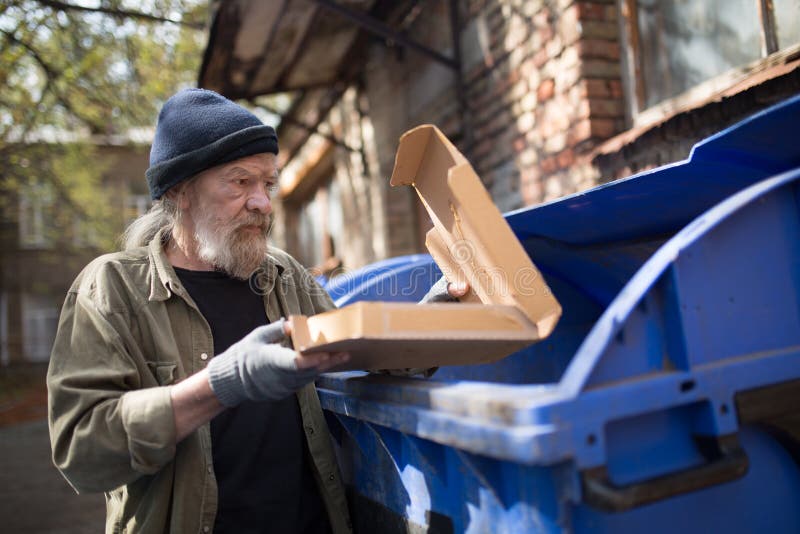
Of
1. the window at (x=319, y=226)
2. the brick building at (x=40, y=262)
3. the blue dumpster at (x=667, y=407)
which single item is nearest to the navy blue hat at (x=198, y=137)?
the blue dumpster at (x=667, y=407)

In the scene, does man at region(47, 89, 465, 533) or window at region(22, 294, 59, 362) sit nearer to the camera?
man at region(47, 89, 465, 533)

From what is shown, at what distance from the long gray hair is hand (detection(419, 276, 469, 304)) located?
84 centimetres

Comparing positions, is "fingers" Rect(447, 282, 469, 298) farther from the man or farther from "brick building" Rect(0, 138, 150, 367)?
"brick building" Rect(0, 138, 150, 367)

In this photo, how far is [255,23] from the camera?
504 cm

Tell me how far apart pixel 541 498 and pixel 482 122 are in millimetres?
3541

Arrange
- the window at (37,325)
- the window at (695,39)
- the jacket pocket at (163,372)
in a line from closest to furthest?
the jacket pocket at (163,372)
the window at (695,39)
the window at (37,325)

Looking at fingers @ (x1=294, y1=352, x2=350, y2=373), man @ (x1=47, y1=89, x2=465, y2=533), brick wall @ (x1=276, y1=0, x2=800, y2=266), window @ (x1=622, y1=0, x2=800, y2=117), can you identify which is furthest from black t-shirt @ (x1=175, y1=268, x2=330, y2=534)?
window @ (x1=622, y1=0, x2=800, y2=117)

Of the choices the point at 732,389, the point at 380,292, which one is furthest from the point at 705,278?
the point at 380,292

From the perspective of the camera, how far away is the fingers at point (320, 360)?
1264mm

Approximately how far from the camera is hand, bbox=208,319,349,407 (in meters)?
1.27

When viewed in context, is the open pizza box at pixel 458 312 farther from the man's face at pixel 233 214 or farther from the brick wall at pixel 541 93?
the brick wall at pixel 541 93

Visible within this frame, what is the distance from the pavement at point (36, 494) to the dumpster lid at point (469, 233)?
3155 mm

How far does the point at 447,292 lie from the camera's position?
1.76m

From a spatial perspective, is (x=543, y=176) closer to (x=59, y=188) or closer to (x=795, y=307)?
(x=795, y=307)
